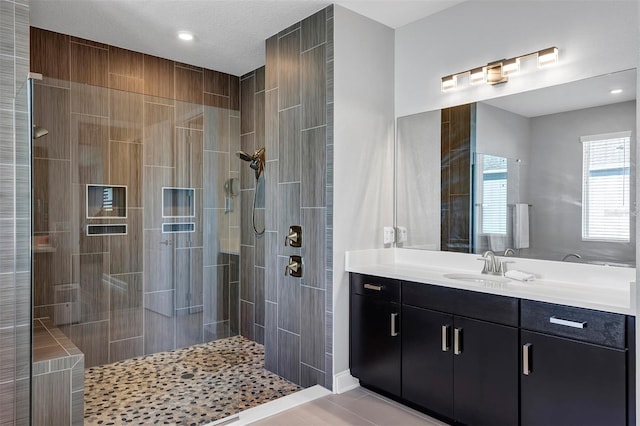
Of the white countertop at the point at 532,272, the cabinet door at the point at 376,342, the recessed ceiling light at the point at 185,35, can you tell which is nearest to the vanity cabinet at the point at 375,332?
the cabinet door at the point at 376,342

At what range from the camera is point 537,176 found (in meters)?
2.54

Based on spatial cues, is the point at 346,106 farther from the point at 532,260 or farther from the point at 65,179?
the point at 65,179

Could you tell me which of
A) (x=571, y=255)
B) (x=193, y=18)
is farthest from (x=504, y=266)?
(x=193, y=18)

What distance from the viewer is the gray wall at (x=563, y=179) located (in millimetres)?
2242

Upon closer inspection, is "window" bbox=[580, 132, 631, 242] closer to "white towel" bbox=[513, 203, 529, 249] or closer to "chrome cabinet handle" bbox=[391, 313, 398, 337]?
"white towel" bbox=[513, 203, 529, 249]

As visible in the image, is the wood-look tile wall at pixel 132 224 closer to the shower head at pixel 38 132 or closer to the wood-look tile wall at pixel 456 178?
the shower head at pixel 38 132

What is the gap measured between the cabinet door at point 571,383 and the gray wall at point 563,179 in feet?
1.98

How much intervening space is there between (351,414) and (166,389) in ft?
3.71

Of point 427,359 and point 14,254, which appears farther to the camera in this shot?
point 427,359

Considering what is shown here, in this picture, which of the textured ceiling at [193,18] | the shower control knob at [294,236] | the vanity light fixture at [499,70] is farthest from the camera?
the shower control knob at [294,236]

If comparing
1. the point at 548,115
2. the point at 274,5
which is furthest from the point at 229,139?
the point at 548,115

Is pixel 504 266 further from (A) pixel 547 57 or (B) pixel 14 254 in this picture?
(B) pixel 14 254

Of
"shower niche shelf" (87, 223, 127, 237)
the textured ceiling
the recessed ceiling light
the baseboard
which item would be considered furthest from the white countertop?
the recessed ceiling light

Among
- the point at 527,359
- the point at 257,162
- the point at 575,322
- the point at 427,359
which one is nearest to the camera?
the point at 575,322
